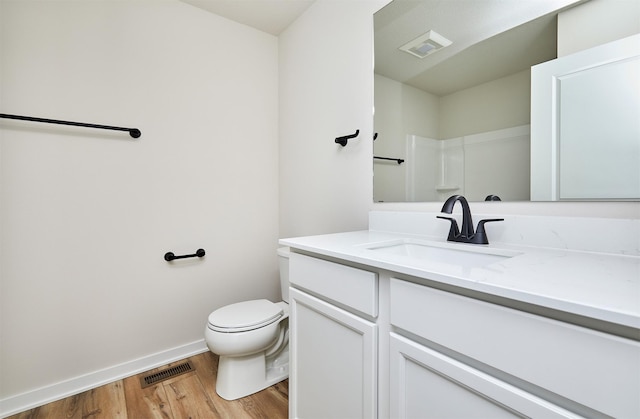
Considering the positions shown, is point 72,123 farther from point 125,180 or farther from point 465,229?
point 465,229

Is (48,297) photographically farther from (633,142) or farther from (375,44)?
(633,142)

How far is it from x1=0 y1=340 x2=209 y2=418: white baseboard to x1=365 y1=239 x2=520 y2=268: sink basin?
4.88 ft

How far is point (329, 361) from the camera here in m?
0.96

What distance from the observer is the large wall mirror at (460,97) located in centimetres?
97

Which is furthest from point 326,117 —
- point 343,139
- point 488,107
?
point 488,107

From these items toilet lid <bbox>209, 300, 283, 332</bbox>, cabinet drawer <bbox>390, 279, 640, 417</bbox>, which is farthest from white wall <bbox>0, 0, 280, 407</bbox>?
cabinet drawer <bbox>390, 279, 640, 417</bbox>

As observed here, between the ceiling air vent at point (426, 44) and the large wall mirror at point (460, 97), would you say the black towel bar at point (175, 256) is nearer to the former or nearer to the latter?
the large wall mirror at point (460, 97)

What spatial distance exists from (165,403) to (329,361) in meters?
1.00

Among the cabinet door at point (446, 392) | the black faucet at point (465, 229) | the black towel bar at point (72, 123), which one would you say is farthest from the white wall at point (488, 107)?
the black towel bar at point (72, 123)

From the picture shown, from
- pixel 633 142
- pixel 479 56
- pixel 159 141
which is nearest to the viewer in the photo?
pixel 633 142

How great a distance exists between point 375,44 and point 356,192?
0.74 meters

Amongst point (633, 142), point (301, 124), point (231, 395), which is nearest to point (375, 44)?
point (301, 124)

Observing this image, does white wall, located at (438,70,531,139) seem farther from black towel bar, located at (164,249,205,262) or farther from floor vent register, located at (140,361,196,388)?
floor vent register, located at (140,361,196,388)

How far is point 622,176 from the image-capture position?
80cm
